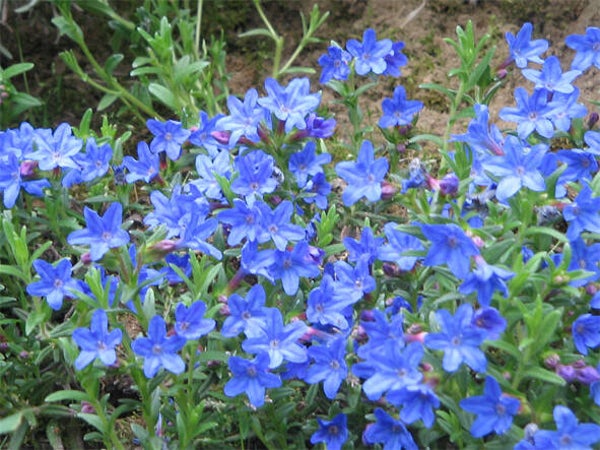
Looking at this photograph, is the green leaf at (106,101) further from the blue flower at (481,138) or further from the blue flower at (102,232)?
the blue flower at (481,138)

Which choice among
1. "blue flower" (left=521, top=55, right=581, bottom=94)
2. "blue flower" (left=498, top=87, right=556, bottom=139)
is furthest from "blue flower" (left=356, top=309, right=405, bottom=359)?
"blue flower" (left=521, top=55, right=581, bottom=94)

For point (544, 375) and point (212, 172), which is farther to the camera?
point (212, 172)

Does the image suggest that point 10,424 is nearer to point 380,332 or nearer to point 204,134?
point 380,332

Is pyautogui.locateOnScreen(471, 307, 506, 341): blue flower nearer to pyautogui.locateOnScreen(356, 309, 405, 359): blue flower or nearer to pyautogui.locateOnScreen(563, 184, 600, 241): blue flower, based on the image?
pyautogui.locateOnScreen(356, 309, 405, 359): blue flower

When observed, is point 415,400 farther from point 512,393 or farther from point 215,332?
point 215,332

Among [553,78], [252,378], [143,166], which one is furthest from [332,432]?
[553,78]

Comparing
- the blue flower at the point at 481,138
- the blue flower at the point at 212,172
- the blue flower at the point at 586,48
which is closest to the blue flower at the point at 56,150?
the blue flower at the point at 212,172

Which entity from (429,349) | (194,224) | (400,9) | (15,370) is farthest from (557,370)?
(400,9)
